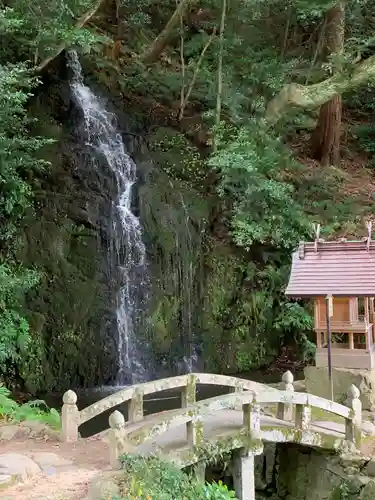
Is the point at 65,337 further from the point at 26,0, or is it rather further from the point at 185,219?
the point at 26,0

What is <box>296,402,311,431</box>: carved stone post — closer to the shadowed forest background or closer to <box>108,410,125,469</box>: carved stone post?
<box>108,410,125,469</box>: carved stone post

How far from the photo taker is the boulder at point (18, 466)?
6000mm

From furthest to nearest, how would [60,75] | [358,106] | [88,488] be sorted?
[358,106], [60,75], [88,488]

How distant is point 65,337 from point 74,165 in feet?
16.4

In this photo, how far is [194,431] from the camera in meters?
7.19

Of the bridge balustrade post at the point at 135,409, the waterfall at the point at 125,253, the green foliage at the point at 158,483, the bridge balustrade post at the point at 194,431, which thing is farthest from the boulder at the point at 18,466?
the waterfall at the point at 125,253

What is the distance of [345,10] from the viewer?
20.1m

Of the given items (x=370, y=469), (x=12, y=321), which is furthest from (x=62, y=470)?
(x=12, y=321)

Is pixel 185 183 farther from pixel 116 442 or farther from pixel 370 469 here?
pixel 116 442

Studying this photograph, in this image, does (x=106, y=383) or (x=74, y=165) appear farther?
(x=74, y=165)

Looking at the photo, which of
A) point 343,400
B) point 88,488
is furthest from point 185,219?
point 88,488

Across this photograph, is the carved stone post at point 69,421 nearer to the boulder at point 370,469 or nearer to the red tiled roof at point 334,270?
the boulder at point 370,469

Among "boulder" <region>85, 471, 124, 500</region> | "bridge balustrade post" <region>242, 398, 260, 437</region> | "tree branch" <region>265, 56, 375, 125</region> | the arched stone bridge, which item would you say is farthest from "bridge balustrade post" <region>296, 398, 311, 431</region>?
"tree branch" <region>265, 56, 375, 125</region>

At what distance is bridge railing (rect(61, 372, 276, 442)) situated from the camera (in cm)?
716
